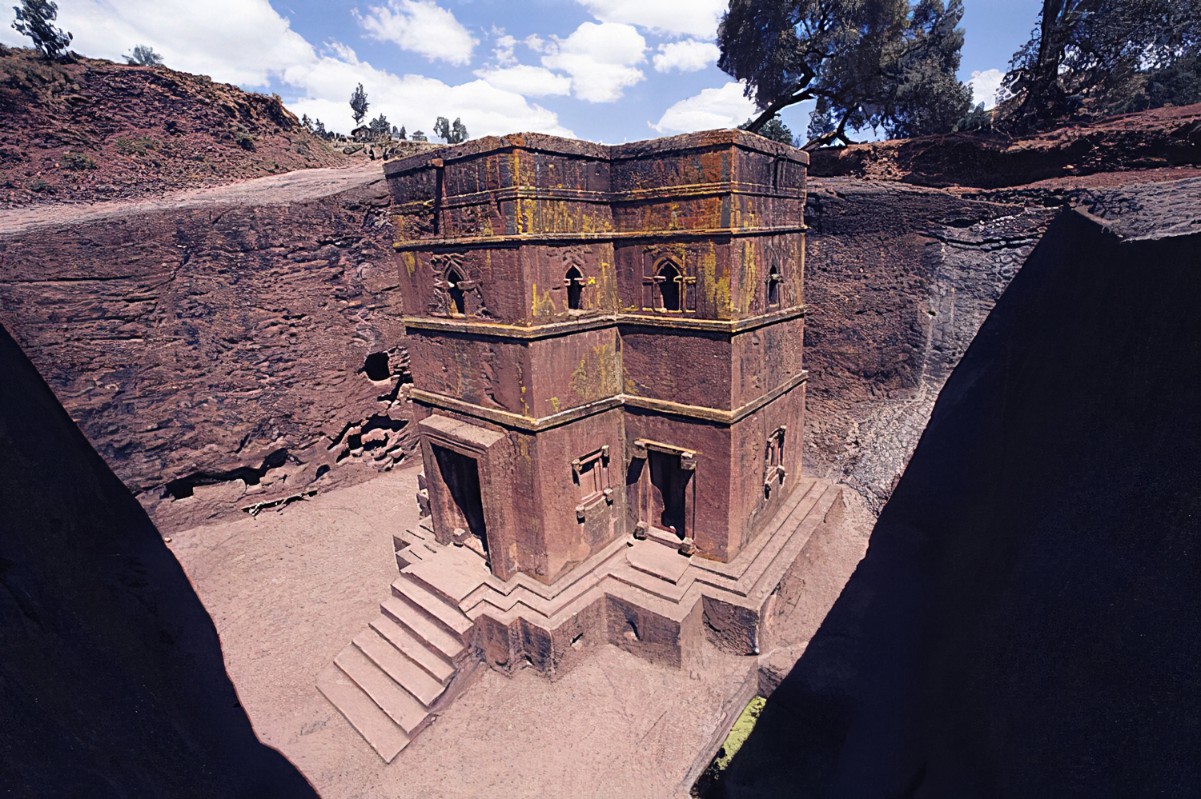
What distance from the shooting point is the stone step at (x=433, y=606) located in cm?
782

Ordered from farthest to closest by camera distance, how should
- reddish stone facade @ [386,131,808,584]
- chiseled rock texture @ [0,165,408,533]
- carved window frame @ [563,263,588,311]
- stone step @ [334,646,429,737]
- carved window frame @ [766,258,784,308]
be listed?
chiseled rock texture @ [0,165,408,533] < carved window frame @ [766,258,784,308] < carved window frame @ [563,263,588,311] < stone step @ [334,646,429,737] < reddish stone facade @ [386,131,808,584]

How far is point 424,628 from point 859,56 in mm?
20138

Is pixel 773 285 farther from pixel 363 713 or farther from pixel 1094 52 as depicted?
pixel 1094 52

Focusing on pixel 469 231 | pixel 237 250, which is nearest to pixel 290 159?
pixel 237 250

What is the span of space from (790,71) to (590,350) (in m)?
16.6

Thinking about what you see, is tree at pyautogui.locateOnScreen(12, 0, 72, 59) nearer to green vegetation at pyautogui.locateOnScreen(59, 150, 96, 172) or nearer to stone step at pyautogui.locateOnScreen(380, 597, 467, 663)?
green vegetation at pyautogui.locateOnScreen(59, 150, 96, 172)

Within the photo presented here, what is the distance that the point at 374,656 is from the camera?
8188 mm

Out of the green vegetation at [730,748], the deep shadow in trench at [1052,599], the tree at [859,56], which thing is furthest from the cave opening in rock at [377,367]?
the tree at [859,56]

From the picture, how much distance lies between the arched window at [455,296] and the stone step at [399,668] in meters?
5.17

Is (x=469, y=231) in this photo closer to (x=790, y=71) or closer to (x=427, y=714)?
(x=427, y=714)

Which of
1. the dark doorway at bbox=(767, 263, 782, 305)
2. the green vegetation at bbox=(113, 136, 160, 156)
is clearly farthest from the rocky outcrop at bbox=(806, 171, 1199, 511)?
the green vegetation at bbox=(113, 136, 160, 156)

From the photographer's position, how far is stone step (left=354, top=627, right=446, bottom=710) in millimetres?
7551

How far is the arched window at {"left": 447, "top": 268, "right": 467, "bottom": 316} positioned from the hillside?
38.6ft

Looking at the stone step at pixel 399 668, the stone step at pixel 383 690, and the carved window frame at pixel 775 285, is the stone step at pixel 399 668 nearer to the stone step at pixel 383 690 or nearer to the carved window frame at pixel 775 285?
the stone step at pixel 383 690
